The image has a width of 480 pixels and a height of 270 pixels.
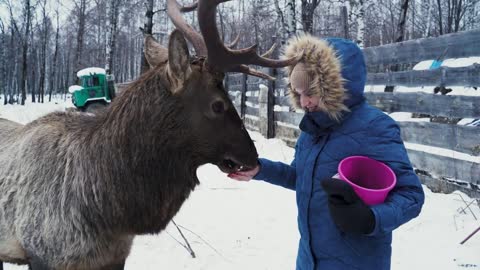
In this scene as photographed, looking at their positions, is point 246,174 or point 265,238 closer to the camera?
point 246,174

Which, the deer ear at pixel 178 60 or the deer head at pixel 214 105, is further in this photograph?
the deer head at pixel 214 105

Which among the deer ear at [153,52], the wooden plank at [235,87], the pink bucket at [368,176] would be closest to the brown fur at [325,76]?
the pink bucket at [368,176]

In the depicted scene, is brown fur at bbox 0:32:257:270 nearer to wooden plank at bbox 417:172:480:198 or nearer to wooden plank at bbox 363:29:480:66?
wooden plank at bbox 417:172:480:198

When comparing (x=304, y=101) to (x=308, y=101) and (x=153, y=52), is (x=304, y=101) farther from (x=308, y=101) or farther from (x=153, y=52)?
(x=153, y=52)

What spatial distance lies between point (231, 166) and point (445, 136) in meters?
→ 3.63

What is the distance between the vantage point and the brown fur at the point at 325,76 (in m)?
2.02

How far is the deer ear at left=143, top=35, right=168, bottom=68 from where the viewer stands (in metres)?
2.78

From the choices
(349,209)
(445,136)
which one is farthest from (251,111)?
(349,209)

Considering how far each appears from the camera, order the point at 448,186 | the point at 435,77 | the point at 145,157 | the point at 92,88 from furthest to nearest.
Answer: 1. the point at 92,88
2. the point at 435,77
3. the point at 448,186
4. the point at 145,157

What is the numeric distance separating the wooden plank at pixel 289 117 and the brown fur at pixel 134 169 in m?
6.39

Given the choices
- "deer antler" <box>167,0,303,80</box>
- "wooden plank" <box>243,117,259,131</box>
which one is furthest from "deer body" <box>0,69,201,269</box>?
"wooden plank" <box>243,117,259,131</box>

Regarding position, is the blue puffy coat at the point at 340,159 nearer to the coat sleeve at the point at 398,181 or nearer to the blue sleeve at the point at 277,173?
the coat sleeve at the point at 398,181

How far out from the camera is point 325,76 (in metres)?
2.03

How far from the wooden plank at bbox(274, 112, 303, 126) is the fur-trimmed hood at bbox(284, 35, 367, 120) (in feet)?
21.7
